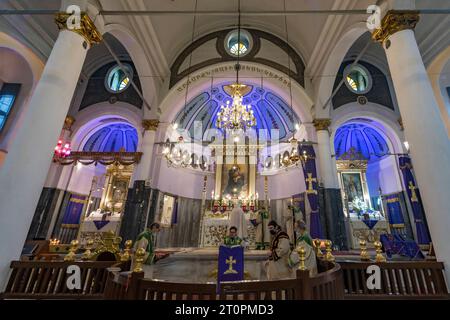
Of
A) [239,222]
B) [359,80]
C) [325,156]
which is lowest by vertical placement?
[239,222]

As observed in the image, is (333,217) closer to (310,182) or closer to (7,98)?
(310,182)

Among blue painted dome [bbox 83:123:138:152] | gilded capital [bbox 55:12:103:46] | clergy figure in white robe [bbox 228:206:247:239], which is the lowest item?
clergy figure in white robe [bbox 228:206:247:239]

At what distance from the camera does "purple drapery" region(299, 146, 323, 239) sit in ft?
23.0

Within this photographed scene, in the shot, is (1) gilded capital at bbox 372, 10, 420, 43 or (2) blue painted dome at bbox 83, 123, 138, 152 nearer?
(1) gilded capital at bbox 372, 10, 420, 43

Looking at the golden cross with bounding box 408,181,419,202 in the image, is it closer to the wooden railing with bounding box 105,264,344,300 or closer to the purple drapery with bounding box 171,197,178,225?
the wooden railing with bounding box 105,264,344,300

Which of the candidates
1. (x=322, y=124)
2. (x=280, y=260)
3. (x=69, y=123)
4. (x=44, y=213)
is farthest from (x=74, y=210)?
(x=322, y=124)

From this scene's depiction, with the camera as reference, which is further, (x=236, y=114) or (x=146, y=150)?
(x=146, y=150)

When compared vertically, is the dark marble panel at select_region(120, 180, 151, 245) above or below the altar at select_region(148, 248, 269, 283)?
above

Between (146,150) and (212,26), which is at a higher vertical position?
(212,26)

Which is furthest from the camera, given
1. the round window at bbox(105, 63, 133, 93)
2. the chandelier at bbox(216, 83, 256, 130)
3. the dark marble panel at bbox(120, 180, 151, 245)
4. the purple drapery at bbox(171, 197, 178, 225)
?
the round window at bbox(105, 63, 133, 93)

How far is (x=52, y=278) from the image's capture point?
2.79 metres

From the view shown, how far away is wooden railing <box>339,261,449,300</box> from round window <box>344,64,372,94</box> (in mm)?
8770

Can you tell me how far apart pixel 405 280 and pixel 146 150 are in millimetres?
8473

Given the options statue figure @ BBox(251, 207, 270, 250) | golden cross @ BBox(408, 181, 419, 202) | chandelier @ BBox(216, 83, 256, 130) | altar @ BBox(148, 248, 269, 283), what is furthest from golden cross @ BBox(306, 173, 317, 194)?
golden cross @ BBox(408, 181, 419, 202)
